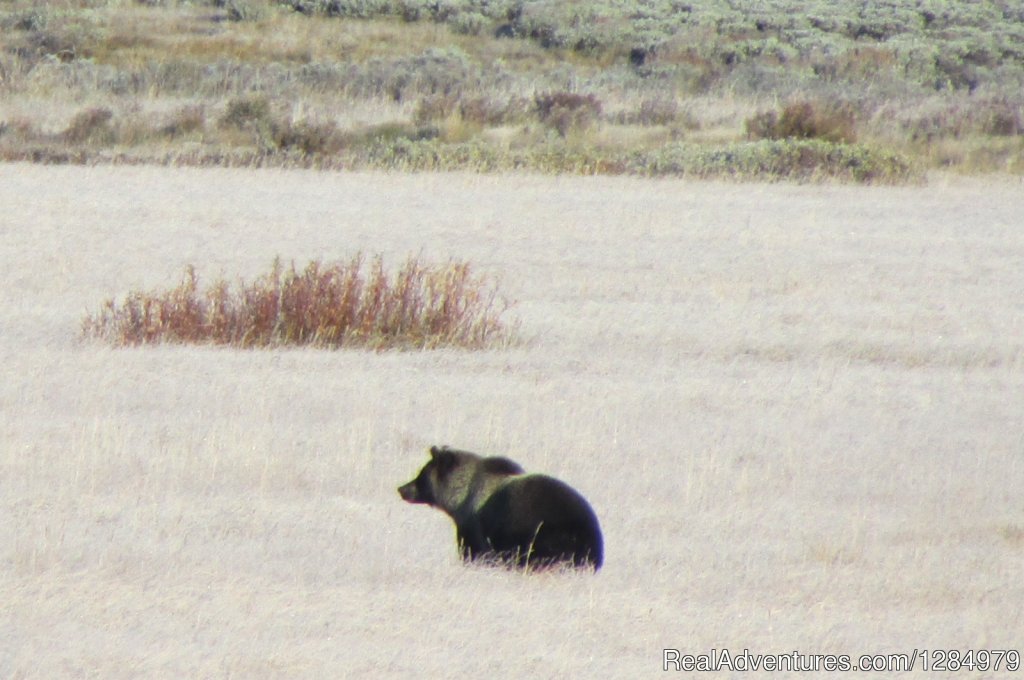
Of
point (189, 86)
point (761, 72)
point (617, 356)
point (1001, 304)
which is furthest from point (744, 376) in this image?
point (761, 72)

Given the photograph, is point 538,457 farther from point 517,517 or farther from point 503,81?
point 503,81

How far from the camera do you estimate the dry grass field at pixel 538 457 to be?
4828 millimetres

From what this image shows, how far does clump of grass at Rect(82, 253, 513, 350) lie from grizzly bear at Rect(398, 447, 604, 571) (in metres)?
4.83

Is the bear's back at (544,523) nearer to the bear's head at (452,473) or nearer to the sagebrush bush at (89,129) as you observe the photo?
the bear's head at (452,473)

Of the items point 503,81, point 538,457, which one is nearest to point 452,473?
point 538,457

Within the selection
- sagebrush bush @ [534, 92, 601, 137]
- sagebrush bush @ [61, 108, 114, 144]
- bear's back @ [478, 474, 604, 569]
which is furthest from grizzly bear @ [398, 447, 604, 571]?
sagebrush bush @ [534, 92, 601, 137]

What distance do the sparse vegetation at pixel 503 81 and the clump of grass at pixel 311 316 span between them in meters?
10.3

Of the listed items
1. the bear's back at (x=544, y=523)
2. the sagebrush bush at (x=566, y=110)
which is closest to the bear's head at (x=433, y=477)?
the bear's back at (x=544, y=523)

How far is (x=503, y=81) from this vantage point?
3338cm

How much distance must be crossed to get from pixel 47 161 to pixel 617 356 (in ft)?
42.4

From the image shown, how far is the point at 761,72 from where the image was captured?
35.2 meters

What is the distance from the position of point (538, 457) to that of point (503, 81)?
26.6m

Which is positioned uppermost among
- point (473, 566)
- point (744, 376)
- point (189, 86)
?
point (473, 566)

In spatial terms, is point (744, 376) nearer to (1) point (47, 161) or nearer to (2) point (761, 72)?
(1) point (47, 161)
